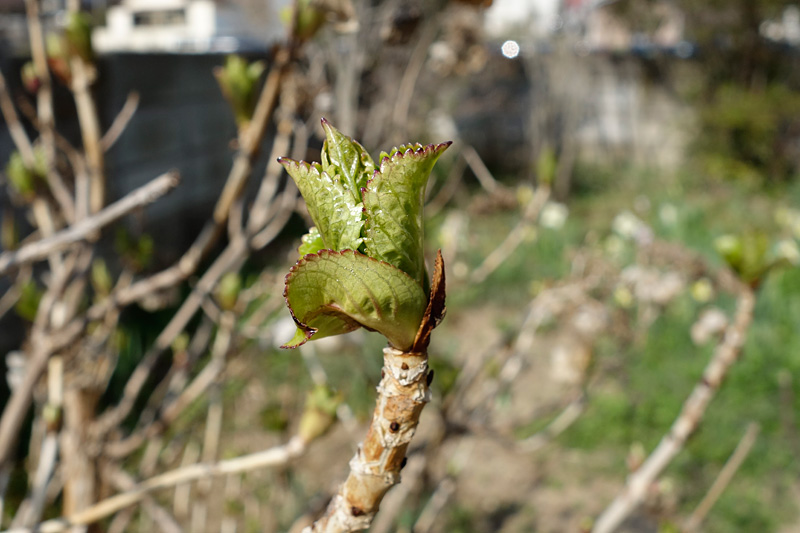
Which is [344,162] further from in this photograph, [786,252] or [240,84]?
[786,252]

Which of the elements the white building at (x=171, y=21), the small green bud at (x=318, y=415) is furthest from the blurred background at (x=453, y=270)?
the white building at (x=171, y=21)

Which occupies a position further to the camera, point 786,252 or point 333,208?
point 786,252

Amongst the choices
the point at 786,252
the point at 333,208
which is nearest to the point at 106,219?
the point at 333,208

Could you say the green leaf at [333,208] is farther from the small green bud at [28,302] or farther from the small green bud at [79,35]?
the small green bud at [28,302]

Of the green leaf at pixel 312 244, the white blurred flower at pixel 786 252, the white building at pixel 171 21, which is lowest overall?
the white building at pixel 171 21

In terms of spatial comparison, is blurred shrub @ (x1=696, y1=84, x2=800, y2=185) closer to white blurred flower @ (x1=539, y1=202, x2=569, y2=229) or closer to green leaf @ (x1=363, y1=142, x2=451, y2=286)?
white blurred flower @ (x1=539, y1=202, x2=569, y2=229)

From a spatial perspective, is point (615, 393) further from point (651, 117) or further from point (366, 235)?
point (651, 117)
